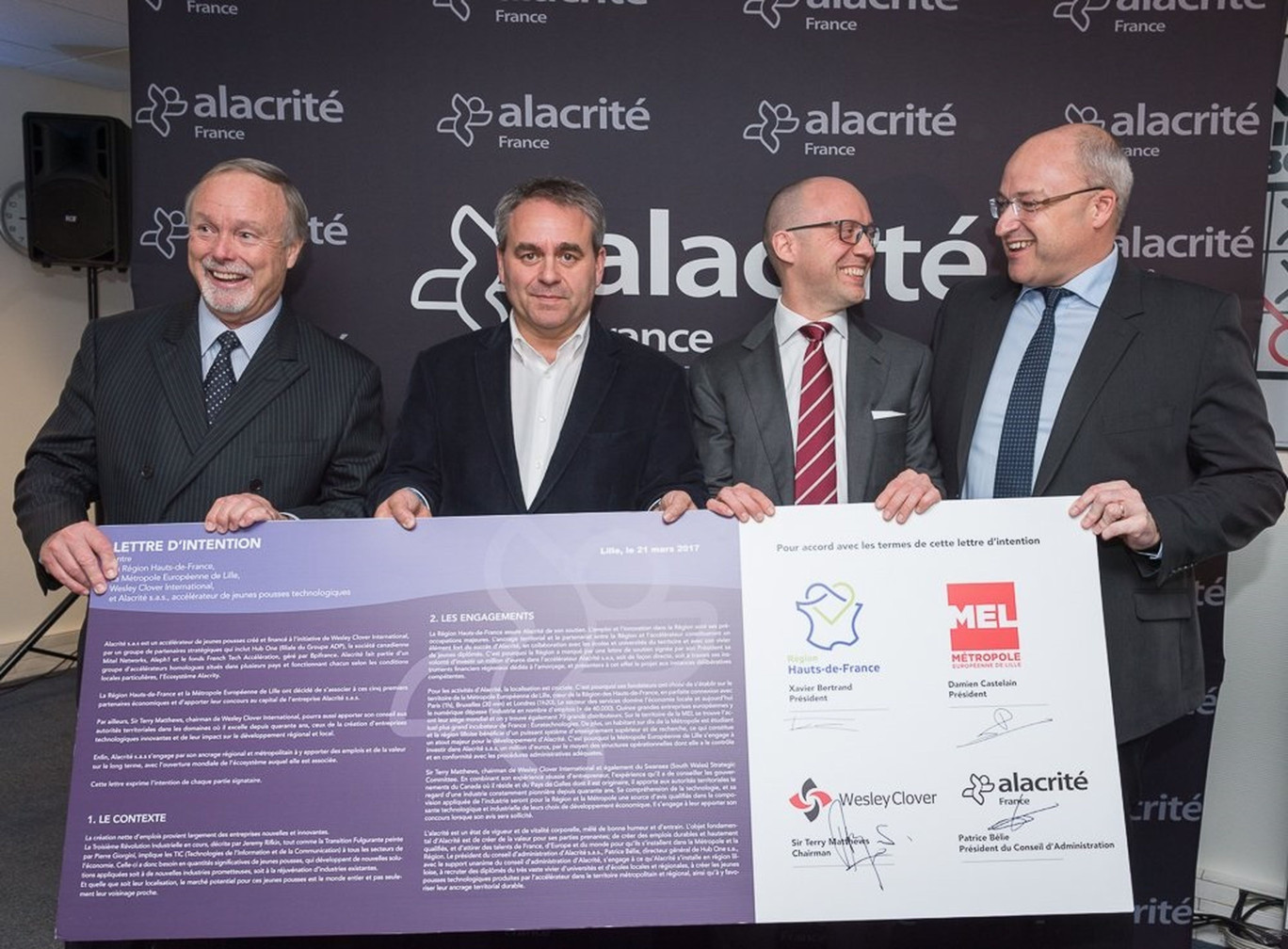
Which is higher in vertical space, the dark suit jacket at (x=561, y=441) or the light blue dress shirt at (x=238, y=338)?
the light blue dress shirt at (x=238, y=338)

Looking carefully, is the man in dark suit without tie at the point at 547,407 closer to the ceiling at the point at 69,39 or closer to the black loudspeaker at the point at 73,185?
the ceiling at the point at 69,39

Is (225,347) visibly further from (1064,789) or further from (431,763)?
(1064,789)

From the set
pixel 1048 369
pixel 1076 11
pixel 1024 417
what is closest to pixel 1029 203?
pixel 1048 369

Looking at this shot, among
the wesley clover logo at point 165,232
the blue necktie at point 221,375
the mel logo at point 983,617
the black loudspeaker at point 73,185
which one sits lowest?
the mel logo at point 983,617

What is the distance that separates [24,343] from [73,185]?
1.22 m

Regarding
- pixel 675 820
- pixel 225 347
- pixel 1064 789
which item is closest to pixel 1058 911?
pixel 1064 789

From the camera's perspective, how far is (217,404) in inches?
101

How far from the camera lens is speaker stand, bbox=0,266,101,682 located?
5082 millimetres

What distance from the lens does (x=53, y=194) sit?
18.6 feet

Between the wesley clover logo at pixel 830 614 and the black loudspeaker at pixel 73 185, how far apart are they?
5.21 metres
